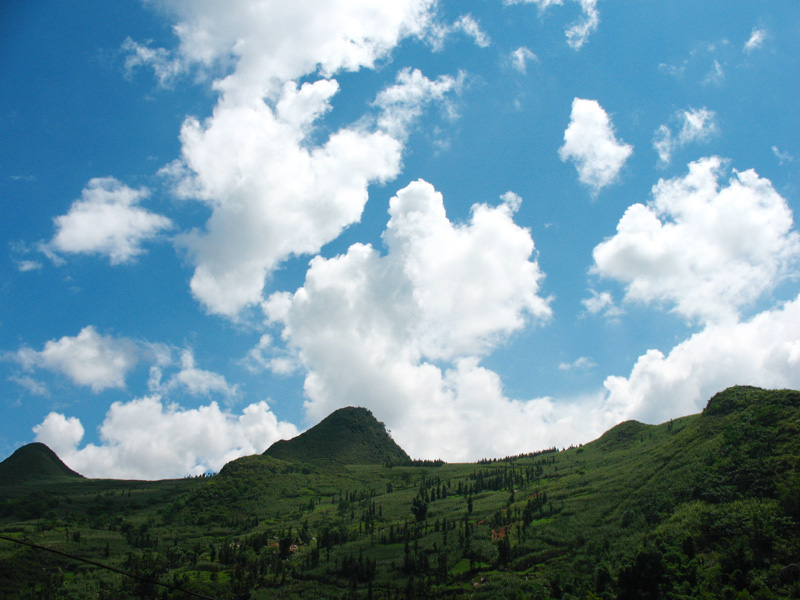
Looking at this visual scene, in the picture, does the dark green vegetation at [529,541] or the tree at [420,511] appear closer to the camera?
the dark green vegetation at [529,541]

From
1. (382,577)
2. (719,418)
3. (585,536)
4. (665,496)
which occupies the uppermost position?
(719,418)

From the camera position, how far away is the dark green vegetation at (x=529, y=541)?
254 ft

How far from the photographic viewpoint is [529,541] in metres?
120

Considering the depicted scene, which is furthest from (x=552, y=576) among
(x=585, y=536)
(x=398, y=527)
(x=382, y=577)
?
(x=398, y=527)

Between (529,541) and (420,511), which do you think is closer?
(529,541)

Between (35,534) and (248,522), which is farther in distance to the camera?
(248,522)

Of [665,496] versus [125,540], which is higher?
[665,496]

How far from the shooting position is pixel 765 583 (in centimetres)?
6412

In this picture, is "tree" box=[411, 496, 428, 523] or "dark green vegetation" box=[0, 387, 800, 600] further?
"tree" box=[411, 496, 428, 523]

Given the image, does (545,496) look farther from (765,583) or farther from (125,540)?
(125,540)

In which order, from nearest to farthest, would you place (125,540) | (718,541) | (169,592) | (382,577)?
(718,541), (169,592), (382,577), (125,540)

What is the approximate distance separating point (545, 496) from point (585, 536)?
45886 mm

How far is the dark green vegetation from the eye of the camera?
7731 centimetres

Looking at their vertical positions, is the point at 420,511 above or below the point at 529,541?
above
